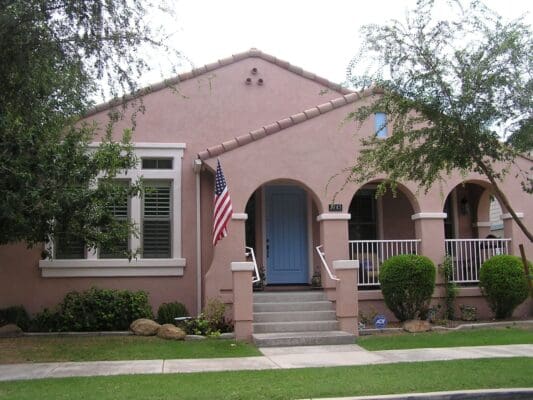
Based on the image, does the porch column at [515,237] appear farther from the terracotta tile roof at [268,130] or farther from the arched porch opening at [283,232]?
the terracotta tile roof at [268,130]

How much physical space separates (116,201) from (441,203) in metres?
7.07

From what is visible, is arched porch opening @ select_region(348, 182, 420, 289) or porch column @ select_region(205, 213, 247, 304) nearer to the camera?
porch column @ select_region(205, 213, 247, 304)

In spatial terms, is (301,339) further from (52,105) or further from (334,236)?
(52,105)

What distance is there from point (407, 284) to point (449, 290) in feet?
4.48

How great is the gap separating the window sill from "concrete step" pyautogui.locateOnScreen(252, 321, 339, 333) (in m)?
2.90

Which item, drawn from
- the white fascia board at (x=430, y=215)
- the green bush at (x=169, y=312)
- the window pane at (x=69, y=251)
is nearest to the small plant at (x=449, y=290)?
the white fascia board at (x=430, y=215)

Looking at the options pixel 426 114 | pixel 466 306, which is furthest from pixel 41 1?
pixel 466 306

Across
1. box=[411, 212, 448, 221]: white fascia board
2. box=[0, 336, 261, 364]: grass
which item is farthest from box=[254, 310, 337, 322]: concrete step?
box=[411, 212, 448, 221]: white fascia board

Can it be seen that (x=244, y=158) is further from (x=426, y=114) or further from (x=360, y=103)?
(x=426, y=114)

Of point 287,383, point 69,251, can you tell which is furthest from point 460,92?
point 69,251

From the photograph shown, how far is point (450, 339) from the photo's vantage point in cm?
1137

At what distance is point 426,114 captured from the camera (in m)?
8.70

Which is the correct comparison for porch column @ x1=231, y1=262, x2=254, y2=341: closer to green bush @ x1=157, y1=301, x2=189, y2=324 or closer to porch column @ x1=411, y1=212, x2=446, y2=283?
green bush @ x1=157, y1=301, x2=189, y2=324

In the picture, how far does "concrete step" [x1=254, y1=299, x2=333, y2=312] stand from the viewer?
12.5m
